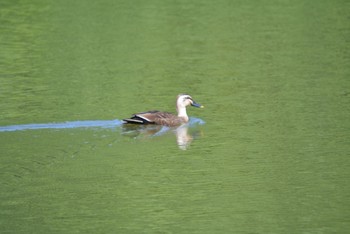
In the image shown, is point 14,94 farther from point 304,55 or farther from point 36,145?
point 304,55

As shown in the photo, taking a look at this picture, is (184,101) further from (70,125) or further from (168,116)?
(70,125)

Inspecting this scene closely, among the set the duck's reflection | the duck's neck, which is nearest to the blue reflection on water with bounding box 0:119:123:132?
the duck's reflection

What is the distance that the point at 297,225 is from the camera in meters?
10.8

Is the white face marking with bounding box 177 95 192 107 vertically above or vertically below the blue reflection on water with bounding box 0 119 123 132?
above

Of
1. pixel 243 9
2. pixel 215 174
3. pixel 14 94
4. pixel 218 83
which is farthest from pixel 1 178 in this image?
pixel 243 9

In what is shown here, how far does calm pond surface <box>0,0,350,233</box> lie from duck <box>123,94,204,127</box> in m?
0.19

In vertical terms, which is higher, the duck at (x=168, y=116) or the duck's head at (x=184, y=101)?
the duck's head at (x=184, y=101)

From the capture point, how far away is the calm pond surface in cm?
1140

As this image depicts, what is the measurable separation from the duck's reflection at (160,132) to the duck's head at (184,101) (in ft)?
1.36

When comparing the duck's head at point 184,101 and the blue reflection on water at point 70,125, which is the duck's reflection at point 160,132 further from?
the duck's head at point 184,101

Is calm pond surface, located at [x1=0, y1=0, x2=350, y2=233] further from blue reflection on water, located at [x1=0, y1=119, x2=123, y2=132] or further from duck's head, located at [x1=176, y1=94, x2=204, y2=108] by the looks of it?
duck's head, located at [x1=176, y1=94, x2=204, y2=108]

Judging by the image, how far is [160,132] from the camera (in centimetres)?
1573

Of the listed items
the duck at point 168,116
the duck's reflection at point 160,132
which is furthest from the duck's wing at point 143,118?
the duck's reflection at point 160,132

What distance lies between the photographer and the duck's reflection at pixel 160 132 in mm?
15133
